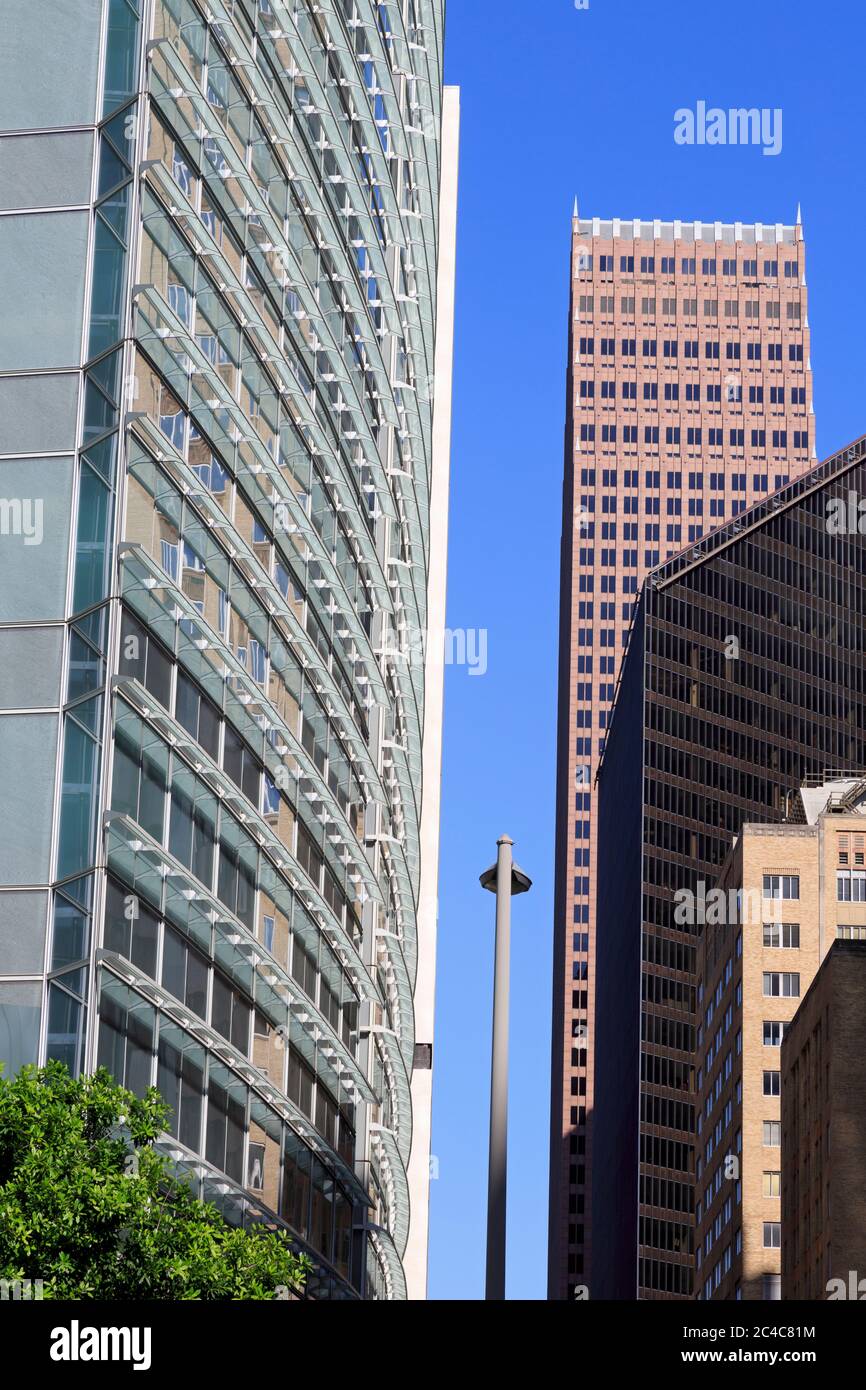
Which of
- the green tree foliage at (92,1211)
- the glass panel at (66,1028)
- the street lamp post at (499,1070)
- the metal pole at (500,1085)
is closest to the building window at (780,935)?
the glass panel at (66,1028)

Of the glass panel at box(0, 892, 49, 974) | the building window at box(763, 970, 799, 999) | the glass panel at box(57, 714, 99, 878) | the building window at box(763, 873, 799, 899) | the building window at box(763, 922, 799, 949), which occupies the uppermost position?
the building window at box(763, 873, 799, 899)

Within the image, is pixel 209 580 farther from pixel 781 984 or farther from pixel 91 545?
pixel 781 984

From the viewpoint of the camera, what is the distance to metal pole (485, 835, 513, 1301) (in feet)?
79.3

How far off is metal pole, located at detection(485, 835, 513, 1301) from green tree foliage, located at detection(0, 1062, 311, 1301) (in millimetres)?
4996

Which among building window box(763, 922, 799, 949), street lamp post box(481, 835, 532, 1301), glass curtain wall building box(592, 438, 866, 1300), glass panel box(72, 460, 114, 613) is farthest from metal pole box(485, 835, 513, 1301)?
glass curtain wall building box(592, 438, 866, 1300)

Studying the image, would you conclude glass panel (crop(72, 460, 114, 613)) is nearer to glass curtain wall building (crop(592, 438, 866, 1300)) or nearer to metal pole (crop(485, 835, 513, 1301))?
metal pole (crop(485, 835, 513, 1301))

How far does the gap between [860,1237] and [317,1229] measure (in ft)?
126

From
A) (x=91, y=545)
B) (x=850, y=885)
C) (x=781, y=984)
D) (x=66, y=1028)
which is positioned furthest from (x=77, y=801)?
(x=850, y=885)

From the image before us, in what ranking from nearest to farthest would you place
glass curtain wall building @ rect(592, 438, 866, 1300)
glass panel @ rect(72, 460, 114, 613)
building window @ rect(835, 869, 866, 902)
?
glass panel @ rect(72, 460, 114, 613)
building window @ rect(835, 869, 866, 902)
glass curtain wall building @ rect(592, 438, 866, 1300)

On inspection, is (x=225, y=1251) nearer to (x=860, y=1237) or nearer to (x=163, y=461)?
(x=163, y=461)

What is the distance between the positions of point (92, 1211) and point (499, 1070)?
6207 millimetres

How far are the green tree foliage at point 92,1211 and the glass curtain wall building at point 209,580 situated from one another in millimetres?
6108

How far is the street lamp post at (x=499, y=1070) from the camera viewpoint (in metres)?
24.2
